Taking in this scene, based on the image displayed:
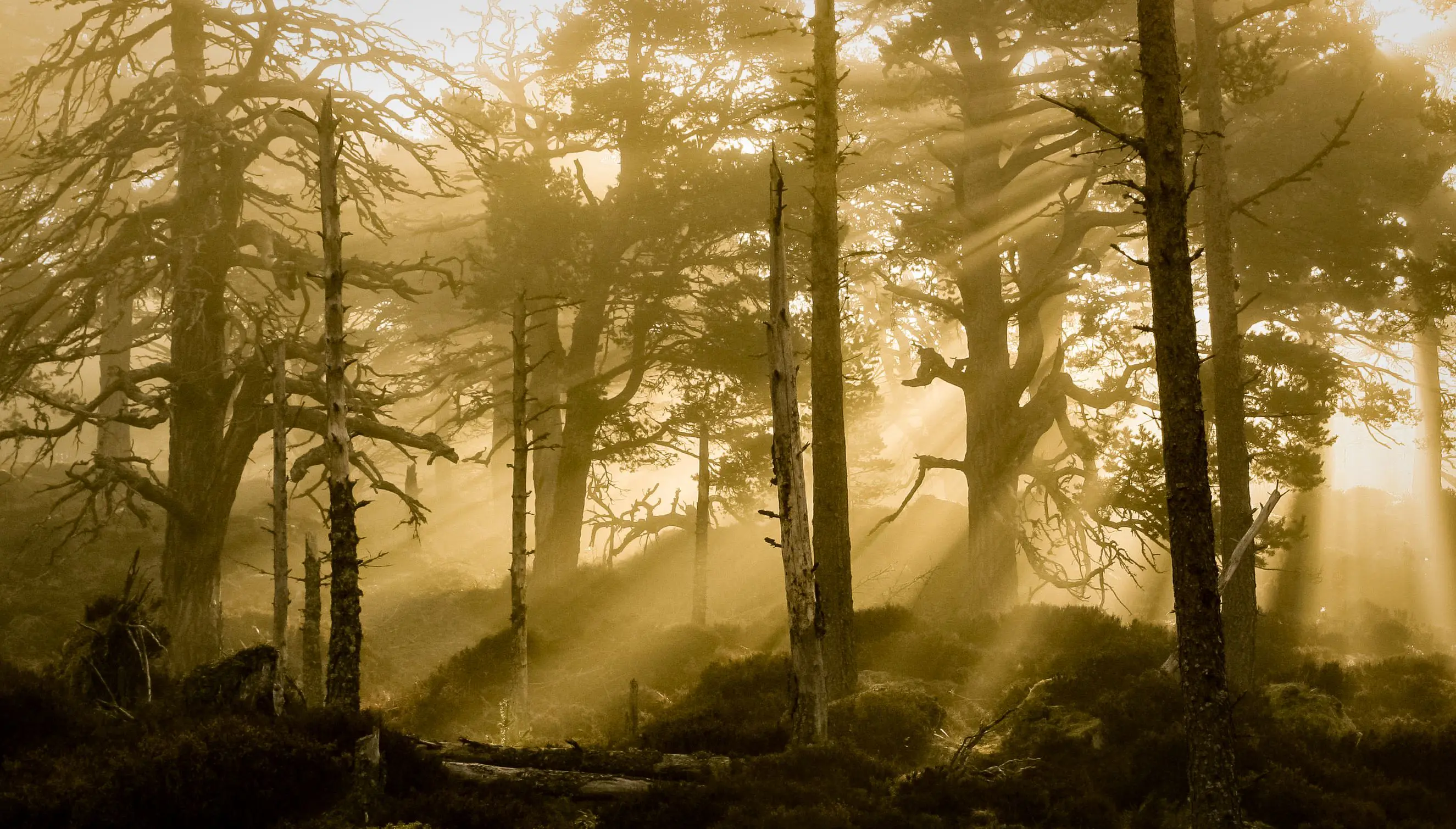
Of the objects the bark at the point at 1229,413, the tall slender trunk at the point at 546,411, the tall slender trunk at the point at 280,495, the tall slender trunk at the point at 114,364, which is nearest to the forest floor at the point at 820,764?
the bark at the point at 1229,413

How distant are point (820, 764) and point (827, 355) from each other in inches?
204

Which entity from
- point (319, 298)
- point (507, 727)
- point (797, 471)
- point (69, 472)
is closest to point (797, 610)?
point (797, 471)

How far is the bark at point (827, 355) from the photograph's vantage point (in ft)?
42.6

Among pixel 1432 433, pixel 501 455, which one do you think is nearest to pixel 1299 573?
pixel 1432 433

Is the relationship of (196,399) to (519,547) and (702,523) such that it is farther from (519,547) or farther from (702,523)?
(702,523)

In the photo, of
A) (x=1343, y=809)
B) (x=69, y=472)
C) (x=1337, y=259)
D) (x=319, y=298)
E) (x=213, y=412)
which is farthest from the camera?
(x=319, y=298)

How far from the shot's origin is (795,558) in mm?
11172

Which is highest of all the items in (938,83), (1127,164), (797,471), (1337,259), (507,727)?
(938,83)

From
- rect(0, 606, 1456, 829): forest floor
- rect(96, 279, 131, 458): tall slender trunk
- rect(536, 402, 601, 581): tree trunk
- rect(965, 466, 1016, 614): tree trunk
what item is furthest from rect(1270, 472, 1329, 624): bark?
rect(96, 279, 131, 458): tall slender trunk

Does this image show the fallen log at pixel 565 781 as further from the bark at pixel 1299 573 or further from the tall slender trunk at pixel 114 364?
the bark at pixel 1299 573

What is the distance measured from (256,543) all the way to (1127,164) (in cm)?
2616

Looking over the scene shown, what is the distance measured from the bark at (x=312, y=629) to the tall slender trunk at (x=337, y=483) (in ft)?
14.5

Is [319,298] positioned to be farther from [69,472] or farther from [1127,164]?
[1127,164]

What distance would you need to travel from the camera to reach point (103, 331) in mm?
14891
